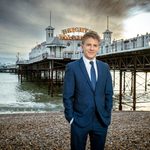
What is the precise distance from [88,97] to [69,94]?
247mm

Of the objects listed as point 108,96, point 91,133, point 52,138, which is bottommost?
point 52,138

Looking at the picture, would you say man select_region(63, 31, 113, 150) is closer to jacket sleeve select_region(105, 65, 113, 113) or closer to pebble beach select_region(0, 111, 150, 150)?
jacket sleeve select_region(105, 65, 113, 113)

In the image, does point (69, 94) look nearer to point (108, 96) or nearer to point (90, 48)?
point (108, 96)

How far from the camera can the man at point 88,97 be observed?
131 inches

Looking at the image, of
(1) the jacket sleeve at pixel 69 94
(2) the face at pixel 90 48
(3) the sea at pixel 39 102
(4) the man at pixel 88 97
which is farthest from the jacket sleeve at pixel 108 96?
(3) the sea at pixel 39 102

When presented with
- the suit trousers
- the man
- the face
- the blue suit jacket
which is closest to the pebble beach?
the suit trousers

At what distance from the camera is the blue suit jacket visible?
3.31m

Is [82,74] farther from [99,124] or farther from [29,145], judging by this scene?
[29,145]

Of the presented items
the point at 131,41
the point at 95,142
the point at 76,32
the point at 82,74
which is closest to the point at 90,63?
the point at 82,74

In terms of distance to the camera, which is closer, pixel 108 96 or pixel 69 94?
pixel 69 94

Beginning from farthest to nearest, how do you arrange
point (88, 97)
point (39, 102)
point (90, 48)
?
point (39, 102) → point (90, 48) → point (88, 97)

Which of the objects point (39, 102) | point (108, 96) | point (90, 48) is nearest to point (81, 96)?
point (108, 96)

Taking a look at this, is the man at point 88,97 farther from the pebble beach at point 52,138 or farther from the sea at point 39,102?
the sea at point 39,102

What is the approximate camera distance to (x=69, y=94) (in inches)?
132
